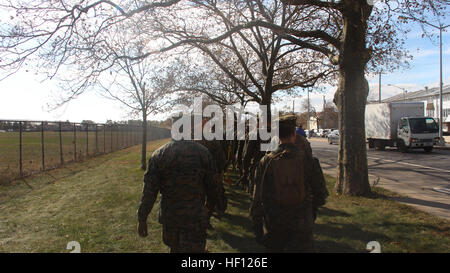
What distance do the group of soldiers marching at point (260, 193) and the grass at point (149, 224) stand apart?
1.60 m

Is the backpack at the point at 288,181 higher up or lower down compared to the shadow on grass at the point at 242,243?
higher up

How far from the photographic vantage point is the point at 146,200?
3.18 meters

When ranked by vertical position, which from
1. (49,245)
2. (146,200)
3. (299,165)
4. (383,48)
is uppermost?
(383,48)

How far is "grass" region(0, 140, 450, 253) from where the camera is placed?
471 cm

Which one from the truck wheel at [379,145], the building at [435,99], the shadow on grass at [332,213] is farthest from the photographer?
the building at [435,99]

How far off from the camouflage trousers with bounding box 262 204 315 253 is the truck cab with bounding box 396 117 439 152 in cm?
1965

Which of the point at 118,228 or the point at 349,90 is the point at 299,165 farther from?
the point at 349,90

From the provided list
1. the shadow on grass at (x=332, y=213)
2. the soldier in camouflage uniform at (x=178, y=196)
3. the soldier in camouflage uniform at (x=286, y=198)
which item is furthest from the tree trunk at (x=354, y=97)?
the soldier in camouflage uniform at (x=178, y=196)

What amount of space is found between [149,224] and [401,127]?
19.7m

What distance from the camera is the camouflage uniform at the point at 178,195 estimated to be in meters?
3.19

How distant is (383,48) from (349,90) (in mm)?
3317

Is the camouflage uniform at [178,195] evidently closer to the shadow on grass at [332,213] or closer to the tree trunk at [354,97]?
the shadow on grass at [332,213]

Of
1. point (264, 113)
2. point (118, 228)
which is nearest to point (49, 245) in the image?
point (118, 228)

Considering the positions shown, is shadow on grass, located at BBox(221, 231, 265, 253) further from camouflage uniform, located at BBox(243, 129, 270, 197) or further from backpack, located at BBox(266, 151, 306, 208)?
camouflage uniform, located at BBox(243, 129, 270, 197)
